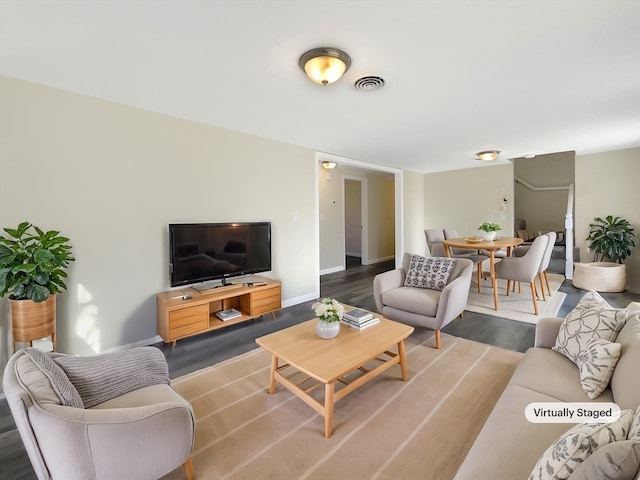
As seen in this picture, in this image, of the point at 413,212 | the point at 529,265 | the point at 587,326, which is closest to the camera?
the point at 587,326

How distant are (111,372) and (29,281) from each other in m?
1.08

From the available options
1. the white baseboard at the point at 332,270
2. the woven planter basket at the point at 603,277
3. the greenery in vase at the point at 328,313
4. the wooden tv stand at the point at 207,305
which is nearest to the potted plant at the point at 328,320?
the greenery in vase at the point at 328,313

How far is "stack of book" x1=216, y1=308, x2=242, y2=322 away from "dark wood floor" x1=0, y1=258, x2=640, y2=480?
18 centimetres

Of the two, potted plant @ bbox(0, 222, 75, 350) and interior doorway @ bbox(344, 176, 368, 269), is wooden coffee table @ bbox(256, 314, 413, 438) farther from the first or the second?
interior doorway @ bbox(344, 176, 368, 269)

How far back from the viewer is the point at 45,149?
2.27 metres

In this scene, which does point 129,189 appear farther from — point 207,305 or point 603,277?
point 603,277

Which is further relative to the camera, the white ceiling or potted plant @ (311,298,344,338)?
potted plant @ (311,298,344,338)

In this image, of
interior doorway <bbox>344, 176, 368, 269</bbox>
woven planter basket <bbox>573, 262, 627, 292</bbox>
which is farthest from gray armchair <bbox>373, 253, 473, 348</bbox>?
interior doorway <bbox>344, 176, 368, 269</bbox>

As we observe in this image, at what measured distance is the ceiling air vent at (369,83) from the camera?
2.13 metres

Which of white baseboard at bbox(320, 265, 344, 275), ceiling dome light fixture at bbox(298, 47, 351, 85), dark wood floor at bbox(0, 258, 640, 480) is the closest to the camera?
dark wood floor at bbox(0, 258, 640, 480)

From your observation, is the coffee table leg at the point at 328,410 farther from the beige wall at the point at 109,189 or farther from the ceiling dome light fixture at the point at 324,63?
the beige wall at the point at 109,189

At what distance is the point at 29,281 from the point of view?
194 cm

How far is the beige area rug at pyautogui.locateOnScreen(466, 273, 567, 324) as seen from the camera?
3.52 meters

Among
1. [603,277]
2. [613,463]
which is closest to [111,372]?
[613,463]
